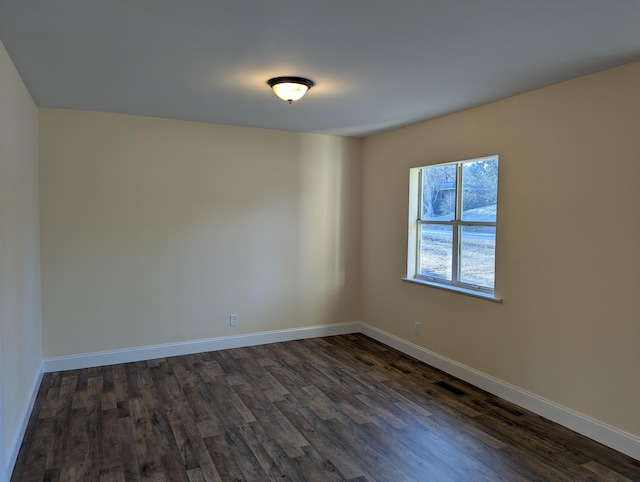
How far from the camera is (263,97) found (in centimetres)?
337

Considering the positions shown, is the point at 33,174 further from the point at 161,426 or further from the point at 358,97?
the point at 358,97

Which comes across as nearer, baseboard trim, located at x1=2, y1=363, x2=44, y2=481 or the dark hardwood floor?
baseboard trim, located at x1=2, y1=363, x2=44, y2=481

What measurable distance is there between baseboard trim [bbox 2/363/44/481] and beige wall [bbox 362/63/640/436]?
131 inches

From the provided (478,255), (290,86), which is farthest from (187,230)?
(478,255)

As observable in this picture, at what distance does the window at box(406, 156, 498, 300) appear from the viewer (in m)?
3.60

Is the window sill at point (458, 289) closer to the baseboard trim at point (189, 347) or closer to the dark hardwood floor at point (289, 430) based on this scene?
the dark hardwood floor at point (289, 430)

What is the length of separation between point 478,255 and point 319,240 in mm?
1945

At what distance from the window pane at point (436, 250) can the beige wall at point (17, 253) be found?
3.45m

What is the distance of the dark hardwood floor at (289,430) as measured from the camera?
7.95 feet

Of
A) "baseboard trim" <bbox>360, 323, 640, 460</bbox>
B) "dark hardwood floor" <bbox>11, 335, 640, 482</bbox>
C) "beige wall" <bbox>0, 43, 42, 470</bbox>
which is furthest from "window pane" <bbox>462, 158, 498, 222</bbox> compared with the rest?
"beige wall" <bbox>0, 43, 42, 470</bbox>

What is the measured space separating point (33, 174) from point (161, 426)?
7.57ft

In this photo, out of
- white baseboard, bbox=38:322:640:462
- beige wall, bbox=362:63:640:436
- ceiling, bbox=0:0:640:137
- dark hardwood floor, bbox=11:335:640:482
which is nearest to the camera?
ceiling, bbox=0:0:640:137

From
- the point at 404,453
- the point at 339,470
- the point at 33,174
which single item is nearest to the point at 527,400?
the point at 404,453

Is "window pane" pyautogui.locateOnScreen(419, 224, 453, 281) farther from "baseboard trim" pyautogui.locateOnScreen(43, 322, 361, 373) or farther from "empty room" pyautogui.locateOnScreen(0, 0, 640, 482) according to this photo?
"baseboard trim" pyautogui.locateOnScreen(43, 322, 361, 373)
